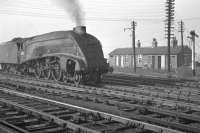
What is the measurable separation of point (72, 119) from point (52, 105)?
7.31ft

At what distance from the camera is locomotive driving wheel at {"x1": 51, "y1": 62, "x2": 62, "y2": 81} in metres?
16.4

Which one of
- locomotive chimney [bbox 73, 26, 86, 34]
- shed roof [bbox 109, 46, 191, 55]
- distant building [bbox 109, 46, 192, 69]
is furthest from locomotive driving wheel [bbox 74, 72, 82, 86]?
shed roof [bbox 109, 46, 191, 55]

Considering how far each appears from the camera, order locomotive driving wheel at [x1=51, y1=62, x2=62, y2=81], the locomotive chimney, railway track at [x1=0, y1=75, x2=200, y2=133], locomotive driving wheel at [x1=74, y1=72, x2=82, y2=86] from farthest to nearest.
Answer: locomotive driving wheel at [x1=51, y1=62, x2=62, y2=81]
the locomotive chimney
locomotive driving wheel at [x1=74, y1=72, x2=82, y2=86]
railway track at [x1=0, y1=75, x2=200, y2=133]

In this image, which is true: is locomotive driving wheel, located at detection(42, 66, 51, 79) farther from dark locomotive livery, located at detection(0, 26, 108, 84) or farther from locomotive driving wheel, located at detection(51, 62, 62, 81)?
locomotive driving wheel, located at detection(51, 62, 62, 81)

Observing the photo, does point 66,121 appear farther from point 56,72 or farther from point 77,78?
point 56,72

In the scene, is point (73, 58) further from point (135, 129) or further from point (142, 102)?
point (135, 129)

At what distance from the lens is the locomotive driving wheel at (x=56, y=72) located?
53.7ft

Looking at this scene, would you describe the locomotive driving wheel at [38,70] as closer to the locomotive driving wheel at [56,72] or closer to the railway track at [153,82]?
the locomotive driving wheel at [56,72]

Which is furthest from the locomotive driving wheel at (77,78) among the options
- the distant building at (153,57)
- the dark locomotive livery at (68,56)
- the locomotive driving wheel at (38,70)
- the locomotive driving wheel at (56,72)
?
the distant building at (153,57)

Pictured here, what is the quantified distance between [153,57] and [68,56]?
120ft

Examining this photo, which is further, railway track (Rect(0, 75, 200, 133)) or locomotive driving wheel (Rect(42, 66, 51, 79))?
locomotive driving wheel (Rect(42, 66, 51, 79))

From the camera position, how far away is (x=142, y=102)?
9.92m

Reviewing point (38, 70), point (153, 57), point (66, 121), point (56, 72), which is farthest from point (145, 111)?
point (153, 57)

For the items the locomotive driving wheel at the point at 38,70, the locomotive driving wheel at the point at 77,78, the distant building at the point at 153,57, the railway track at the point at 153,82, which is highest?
the distant building at the point at 153,57
